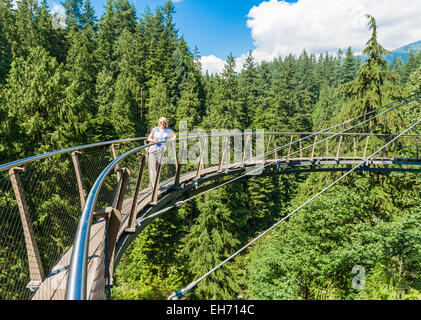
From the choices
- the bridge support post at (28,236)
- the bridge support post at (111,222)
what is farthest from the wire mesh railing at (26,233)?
the bridge support post at (111,222)

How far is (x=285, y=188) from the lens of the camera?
31.7 meters

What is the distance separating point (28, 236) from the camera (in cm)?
205

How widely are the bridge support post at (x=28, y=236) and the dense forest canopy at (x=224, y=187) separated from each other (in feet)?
29.7

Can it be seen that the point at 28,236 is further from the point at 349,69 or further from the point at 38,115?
the point at 349,69

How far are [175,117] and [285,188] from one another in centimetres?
1660

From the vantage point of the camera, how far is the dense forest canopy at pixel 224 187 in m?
10.3

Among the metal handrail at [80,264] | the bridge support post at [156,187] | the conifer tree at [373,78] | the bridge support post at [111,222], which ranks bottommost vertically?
the bridge support post at [156,187]

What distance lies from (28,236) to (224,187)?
2338 centimetres

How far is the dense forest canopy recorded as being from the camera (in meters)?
10.3

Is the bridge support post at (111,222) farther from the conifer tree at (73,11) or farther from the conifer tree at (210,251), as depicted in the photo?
the conifer tree at (73,11)

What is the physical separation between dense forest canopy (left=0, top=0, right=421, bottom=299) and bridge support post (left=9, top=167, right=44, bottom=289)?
9.04m

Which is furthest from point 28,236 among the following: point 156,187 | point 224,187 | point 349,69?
point 349,69

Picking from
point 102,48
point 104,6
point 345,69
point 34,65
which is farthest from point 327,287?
point 345,69
